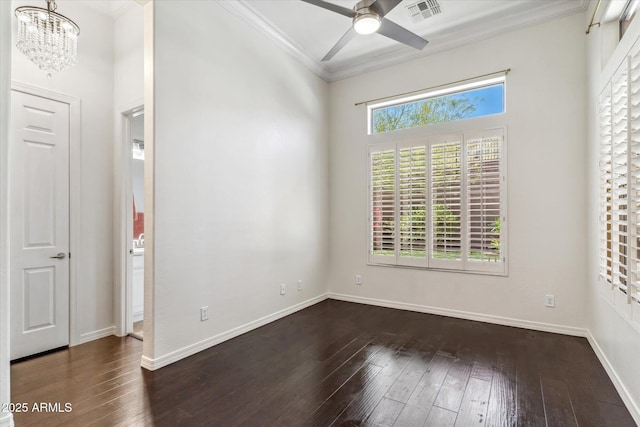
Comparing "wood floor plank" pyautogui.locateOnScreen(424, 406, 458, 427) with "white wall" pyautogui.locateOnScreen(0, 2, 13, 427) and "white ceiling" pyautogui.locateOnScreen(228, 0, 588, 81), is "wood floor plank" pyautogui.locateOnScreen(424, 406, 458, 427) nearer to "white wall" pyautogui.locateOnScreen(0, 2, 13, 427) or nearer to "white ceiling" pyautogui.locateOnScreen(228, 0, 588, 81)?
"white wall" pyautogui.locateOnScreen(0, 2, 13, 427)

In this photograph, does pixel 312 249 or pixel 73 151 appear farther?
pixel 312 249

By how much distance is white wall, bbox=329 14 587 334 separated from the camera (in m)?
3.36

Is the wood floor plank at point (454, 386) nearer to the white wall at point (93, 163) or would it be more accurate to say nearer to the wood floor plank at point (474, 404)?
the wood floor plank at point (474, 404)

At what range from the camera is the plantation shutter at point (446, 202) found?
3941mm

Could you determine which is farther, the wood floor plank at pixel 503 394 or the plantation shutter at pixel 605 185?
the plantation shutter at pixel 605 185

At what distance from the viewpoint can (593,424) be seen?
1944 mm

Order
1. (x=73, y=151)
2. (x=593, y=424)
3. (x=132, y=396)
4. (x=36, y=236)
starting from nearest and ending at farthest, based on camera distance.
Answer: (x=593, y=424) < (x=132, y=396) < (x=36, y=236) < (x=73, y=151)

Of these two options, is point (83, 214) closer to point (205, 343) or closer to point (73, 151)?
point (73, 151)

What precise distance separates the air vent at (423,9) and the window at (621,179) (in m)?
1.82

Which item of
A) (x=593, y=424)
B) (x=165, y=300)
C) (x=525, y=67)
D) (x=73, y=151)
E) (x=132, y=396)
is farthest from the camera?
(x=525, y=67)

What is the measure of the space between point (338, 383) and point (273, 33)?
379 centimetres

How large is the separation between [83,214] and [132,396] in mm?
1985

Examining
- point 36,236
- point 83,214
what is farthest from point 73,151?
point 36,236

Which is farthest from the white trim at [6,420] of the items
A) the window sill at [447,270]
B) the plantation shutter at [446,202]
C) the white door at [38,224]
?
the plantation shutter at [446,202]
